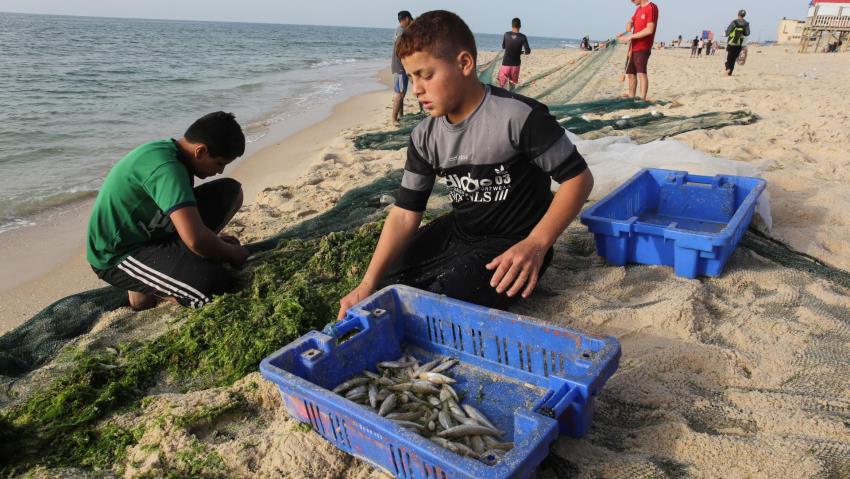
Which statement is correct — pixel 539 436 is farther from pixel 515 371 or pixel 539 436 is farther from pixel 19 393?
pixel 19 393

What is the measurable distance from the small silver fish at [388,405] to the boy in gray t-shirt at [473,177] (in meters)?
0.67

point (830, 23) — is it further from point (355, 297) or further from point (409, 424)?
Result: point (409, 424)

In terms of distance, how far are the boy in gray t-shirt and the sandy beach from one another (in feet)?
1.95

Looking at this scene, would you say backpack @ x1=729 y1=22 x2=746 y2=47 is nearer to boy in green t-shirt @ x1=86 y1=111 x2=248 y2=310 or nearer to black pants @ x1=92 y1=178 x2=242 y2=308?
boy in green t-shirt @ x1=86 y1=111 x2=248 y2=310

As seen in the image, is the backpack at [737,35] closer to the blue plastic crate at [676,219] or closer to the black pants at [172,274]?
the blue plastic crate at [676,219]

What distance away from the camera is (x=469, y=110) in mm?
3420

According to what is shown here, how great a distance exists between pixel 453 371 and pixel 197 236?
2.13m

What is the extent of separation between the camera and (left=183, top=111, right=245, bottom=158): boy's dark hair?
4148mm

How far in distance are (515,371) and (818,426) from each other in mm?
1311

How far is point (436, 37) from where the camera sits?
311cm

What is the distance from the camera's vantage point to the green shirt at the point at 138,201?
4008 millimetres

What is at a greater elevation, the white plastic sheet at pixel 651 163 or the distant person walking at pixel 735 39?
the distant person walking at pixel 735 39

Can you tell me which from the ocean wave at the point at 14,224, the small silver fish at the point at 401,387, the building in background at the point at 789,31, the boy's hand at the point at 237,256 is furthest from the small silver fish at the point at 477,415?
the building in background at the point at 789,31

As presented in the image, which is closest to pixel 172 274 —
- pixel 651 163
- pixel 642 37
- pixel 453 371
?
pixel 453 371
